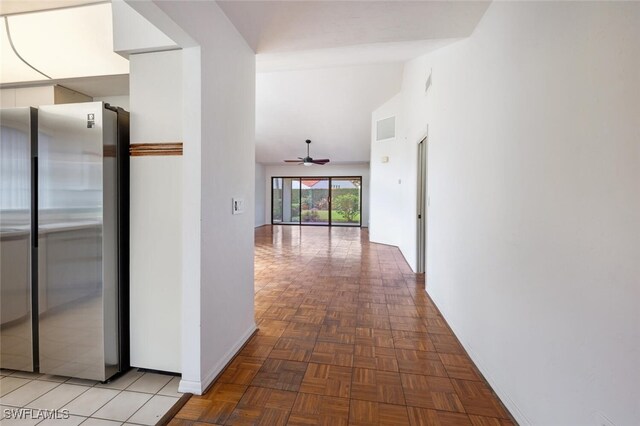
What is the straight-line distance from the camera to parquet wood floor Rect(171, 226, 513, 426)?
1433 millimetres

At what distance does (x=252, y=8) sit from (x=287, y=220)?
32.7ft

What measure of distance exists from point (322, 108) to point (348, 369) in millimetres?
6417

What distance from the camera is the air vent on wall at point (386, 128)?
6199 millimetres

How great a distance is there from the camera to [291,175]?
11.1 m

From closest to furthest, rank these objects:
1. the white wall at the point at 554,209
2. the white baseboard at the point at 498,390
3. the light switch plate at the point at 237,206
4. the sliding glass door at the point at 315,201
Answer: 1. the white wall at the point at 554,209
2. the white baseboard at the point at 498,390
3. the light switch plate at the point at 237,206
4. the sliding glass door at the point at 315,201

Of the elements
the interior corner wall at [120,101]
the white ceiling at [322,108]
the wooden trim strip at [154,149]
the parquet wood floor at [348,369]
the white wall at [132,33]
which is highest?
the white ceiling at [322,108]

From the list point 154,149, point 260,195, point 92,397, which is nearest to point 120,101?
point 154,149

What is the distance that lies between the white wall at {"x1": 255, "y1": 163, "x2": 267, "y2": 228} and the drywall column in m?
8.64

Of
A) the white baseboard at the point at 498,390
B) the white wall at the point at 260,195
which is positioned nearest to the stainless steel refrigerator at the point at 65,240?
the white baseboard at the point at 498,390

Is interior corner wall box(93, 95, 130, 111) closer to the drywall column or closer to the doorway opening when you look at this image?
the drywall column

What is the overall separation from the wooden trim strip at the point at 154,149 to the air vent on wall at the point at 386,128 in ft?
17.5

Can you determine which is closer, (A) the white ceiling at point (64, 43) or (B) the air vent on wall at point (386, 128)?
(A) the white ceiling at point (64, 43)

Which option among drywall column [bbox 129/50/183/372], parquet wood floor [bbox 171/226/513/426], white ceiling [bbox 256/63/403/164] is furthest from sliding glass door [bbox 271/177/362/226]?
drywall column [bbox 129/50/183/372]

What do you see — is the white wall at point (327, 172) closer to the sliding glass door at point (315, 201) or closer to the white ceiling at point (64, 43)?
the sliding glass door at point (315, 201)
